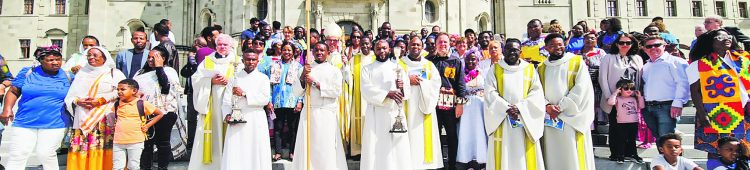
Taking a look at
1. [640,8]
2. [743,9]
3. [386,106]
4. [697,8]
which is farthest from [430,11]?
[743,9]

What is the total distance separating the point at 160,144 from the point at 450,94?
4.06m

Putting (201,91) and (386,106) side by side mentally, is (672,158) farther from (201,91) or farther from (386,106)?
(201,91)

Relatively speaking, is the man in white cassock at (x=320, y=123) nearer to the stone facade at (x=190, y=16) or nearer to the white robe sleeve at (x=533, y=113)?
the white robe sleeve at (x=533, y=113)

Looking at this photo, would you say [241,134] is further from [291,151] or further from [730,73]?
[730,73]

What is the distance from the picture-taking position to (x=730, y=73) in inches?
237

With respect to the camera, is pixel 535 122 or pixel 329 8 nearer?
pixel 535 122

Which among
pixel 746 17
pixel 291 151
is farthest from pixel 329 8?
pixel 746 17

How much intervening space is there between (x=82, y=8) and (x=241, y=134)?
3734 centimetres

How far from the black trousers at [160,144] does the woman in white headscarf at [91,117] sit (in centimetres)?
53

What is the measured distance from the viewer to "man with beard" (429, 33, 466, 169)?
277 inches

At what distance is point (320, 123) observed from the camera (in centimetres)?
661

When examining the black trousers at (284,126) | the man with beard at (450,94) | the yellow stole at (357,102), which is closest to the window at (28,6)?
the black trousers at (284,126)

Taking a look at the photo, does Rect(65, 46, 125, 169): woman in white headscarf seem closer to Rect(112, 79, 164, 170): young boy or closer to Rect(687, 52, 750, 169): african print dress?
Rect(112, 79, 164, 170): young boy

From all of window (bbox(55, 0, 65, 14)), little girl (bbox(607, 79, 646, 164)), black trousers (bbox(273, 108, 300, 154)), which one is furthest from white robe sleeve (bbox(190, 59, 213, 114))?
window (bbox(55, 0, 65, 14))
